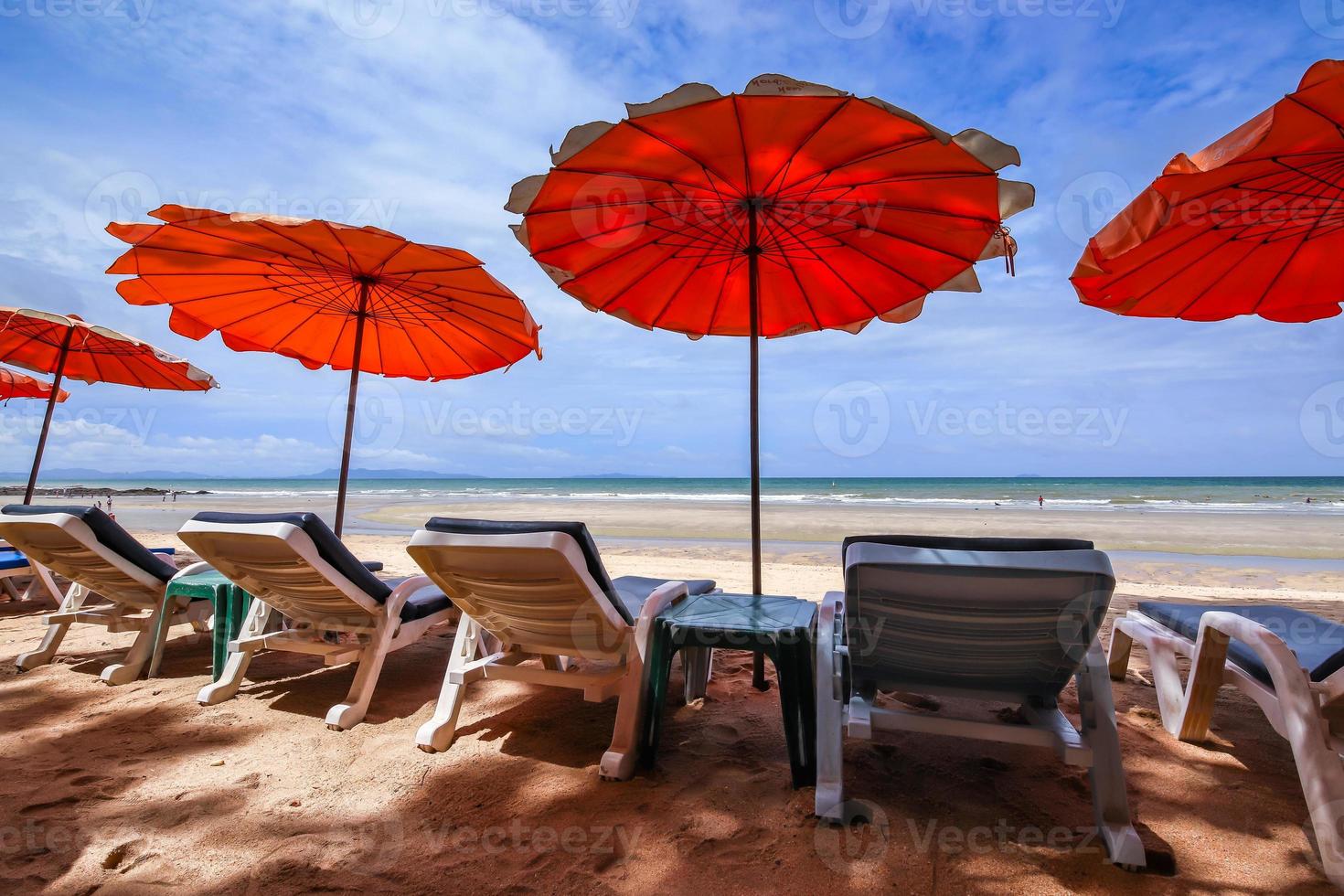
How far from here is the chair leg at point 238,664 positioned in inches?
119

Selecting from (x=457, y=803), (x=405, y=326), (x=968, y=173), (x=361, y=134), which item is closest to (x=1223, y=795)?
(x=968, y=173)

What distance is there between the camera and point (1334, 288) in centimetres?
374

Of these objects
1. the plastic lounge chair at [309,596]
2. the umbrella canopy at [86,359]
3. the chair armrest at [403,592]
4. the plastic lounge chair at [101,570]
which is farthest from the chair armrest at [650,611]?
the umbrella canopy at [86,359]

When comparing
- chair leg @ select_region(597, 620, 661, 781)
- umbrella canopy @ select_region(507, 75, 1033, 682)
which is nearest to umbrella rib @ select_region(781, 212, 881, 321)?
umbrella canopy @ select_region(507, 75, 1033, 682)

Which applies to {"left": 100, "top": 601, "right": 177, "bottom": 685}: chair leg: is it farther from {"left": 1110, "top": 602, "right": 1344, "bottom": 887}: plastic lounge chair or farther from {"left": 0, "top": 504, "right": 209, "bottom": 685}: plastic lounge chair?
{"left": 1110, "top": 602, "right": 1344, "bottom": 887}: plastic lounge chair

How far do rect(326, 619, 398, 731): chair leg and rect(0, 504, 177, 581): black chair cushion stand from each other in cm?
160

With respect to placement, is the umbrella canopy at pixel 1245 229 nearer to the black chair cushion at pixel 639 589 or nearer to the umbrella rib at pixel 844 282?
the umbrella rib at pixel 844 282

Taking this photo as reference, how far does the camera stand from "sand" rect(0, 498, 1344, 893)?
1.69m

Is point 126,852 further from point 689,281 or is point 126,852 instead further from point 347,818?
point 689,281

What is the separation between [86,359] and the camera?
671cm

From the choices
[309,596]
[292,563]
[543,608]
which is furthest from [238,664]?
[543,608]

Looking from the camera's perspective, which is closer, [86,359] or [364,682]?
[364,682]

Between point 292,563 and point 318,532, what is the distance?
0.69 ft

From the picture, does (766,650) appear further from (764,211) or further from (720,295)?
(720,295)
